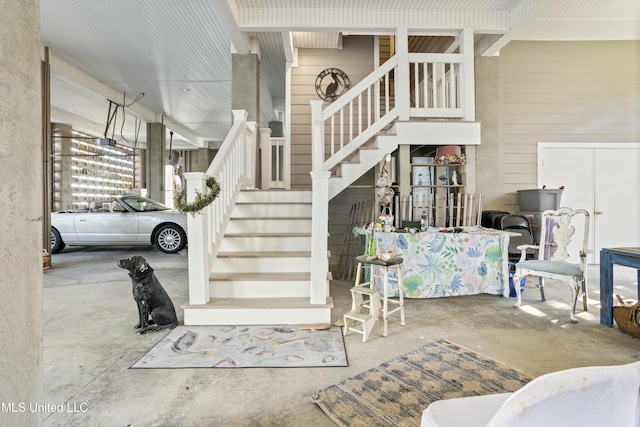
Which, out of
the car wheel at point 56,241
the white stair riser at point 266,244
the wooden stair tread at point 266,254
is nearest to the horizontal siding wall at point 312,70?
the white stair riser at point 266,244

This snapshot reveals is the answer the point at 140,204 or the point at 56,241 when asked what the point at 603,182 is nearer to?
the point at 140,204

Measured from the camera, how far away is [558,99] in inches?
217

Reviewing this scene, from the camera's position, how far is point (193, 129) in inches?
488

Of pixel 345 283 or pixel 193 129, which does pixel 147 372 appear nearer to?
pixel 345 283

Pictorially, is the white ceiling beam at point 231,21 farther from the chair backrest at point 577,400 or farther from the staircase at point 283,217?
the chair backrest at point 577,400

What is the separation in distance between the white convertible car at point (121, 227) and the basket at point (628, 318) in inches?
257

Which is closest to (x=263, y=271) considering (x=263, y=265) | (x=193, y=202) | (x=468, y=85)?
(x=263, y=265)

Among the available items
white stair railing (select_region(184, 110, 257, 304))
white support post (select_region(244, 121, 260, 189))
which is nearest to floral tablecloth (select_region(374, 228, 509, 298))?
white stair railing (select_region(184, 110, 257, 304))

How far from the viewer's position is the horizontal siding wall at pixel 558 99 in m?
5.49

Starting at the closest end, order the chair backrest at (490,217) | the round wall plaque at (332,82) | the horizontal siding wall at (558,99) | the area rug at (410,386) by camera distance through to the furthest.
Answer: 1. the area rug at (410,386)
2. the chair backrest at (490,217)
3. the horizontal siding wall at (558,99)
4. the round wall plaque at (332,82)

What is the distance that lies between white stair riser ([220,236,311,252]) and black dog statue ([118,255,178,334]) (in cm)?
96

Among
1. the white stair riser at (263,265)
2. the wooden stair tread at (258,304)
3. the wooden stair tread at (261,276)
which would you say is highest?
the white stair riser at (263,265)

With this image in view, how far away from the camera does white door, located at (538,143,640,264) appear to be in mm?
5520

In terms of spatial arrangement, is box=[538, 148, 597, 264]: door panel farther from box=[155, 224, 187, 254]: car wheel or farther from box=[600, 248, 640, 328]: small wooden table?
box=[155, 224, 187, 254]: car wheel
